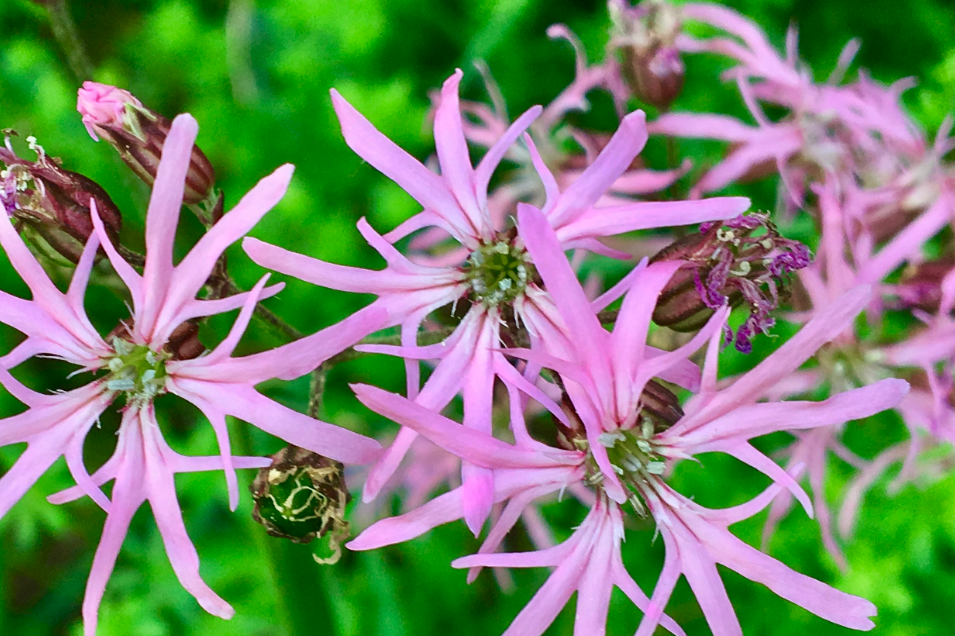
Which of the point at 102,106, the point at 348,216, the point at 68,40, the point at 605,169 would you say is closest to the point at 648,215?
the point at 605,169

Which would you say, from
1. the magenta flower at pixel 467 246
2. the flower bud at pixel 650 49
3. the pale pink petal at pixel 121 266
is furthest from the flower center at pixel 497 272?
the flower bud at pixel 650 49

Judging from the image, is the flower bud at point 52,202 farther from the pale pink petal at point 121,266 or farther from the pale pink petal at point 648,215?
the pale pink petal at point 648,215

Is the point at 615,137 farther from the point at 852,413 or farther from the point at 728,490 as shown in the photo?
the point at 728,490

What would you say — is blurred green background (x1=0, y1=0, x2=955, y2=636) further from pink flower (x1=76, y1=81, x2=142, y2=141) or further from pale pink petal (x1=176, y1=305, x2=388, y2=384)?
pale pink petal (x1=176, y1=305, x2=388, y2=384)

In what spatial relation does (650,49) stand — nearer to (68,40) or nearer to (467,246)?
(467,246)

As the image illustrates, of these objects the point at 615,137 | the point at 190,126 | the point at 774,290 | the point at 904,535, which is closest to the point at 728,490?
the point at 904,535
